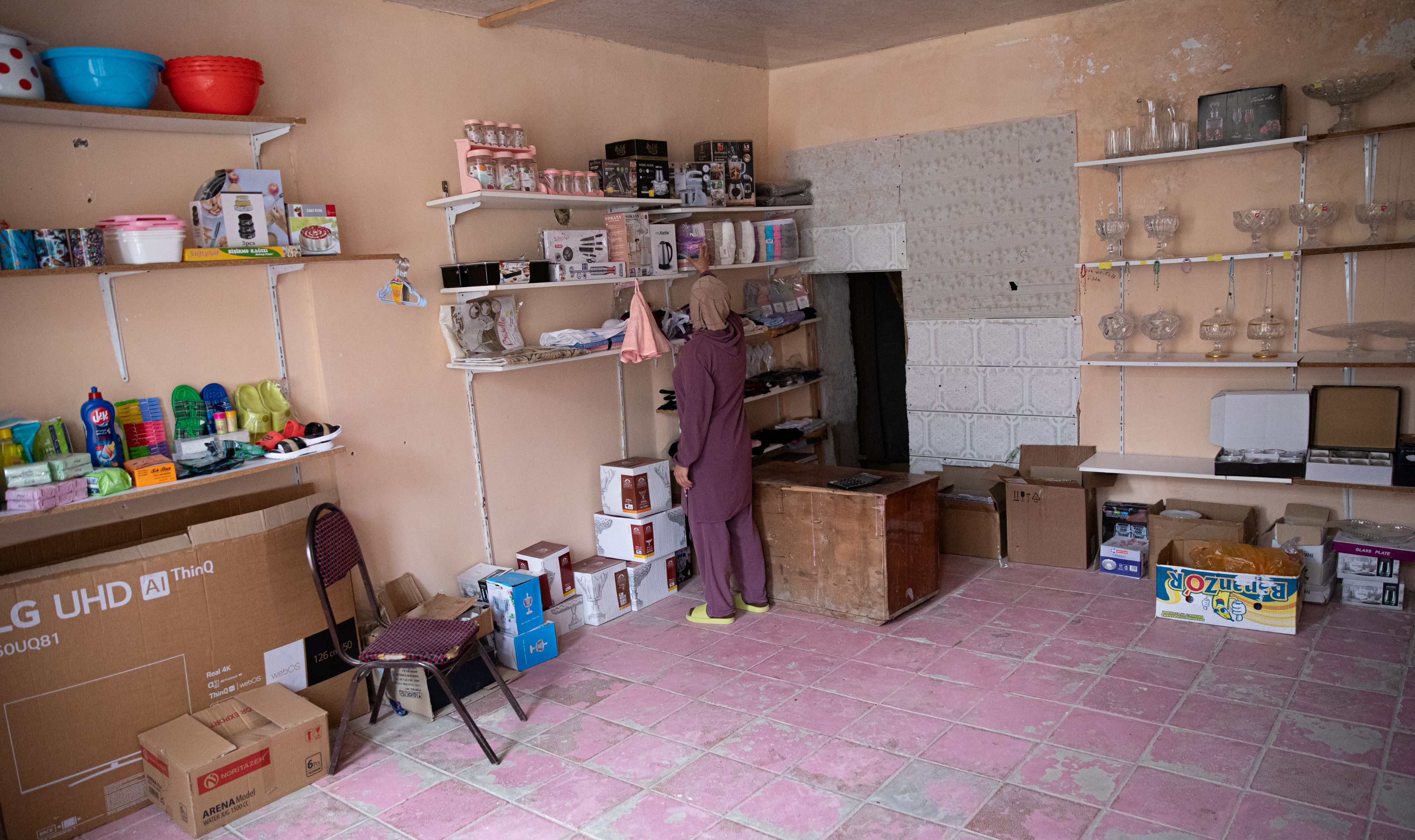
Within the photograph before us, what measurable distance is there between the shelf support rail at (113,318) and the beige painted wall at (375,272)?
0.02 metres

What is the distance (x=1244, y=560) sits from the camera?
4219mm

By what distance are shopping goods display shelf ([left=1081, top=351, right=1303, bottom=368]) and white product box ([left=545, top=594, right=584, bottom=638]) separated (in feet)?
9.62

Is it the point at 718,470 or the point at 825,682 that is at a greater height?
the point at 718,470

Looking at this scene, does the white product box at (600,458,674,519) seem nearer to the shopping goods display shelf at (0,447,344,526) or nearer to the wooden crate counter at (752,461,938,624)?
the wooden crate counter at (752,461,938,624)

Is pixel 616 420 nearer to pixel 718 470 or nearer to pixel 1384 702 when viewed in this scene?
pixel 718 470

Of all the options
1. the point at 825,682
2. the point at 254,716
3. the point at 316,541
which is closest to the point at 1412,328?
the point at 825,682

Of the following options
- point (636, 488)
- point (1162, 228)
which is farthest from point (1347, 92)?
point (636, 488)

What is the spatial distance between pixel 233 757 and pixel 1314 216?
500cm

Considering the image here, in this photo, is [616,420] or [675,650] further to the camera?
[616,420]

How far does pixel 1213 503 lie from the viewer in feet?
16.2

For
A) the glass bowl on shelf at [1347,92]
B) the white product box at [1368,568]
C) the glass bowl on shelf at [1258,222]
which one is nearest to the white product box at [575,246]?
the glass bowl on shelf at [1258,222]

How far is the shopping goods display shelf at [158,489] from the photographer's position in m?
2.77

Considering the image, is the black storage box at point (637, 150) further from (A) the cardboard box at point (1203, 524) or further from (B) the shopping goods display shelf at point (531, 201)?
(A) the cardboard box at point (1203, 524)

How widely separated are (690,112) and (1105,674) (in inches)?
149
